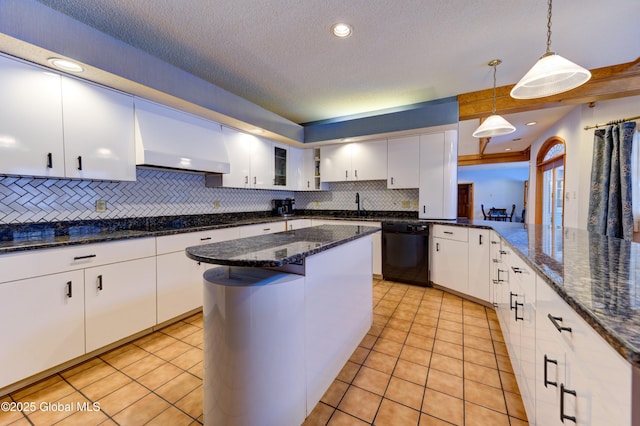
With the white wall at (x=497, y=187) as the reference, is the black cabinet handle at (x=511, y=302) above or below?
below

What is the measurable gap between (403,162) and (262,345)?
3.33 metres

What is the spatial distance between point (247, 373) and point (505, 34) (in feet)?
10.0

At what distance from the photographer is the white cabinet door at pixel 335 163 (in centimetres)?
426

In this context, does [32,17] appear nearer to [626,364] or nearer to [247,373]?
[247,373]

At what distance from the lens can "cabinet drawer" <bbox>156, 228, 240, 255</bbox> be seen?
7.56ft

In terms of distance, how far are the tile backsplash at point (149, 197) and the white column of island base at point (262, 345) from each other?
189cm

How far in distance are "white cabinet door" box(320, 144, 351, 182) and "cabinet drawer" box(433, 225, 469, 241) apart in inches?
62.9

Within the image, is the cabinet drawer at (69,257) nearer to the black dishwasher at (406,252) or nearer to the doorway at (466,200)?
the black dishwasher at (406,252)

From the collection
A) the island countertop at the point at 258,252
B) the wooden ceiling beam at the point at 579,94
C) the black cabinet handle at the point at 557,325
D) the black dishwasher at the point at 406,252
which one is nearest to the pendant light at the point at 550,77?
the black cabinet handle at the point at 557,325

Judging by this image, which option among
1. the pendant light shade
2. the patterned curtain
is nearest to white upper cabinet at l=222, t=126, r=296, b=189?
the pendant light shade

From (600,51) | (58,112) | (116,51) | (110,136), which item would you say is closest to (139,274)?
(110,136)

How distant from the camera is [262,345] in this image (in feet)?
3.76

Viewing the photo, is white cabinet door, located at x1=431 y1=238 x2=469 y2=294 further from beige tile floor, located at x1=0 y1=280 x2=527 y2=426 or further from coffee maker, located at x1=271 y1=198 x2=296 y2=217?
coffee maker, located at x1=271 y1=198 x2=296 y2=217

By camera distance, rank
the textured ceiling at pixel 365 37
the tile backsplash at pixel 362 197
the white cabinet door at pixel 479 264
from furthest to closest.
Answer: the tile backsplash at pixel 362 197
the white cabinet door at pixel 479 264
the textured ceiling at pixel 365 37
